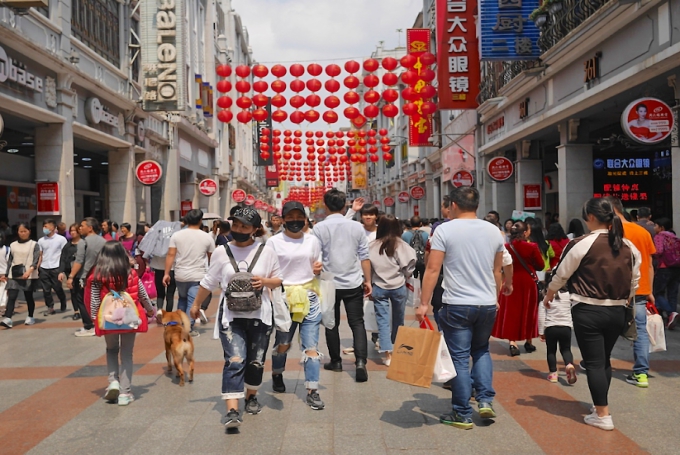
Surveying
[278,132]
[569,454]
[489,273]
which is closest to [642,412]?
[569,454]

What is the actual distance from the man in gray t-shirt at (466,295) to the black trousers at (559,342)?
165 cm

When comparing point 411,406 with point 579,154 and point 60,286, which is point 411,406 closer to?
point 60,286

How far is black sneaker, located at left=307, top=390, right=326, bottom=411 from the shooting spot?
5.48 metres

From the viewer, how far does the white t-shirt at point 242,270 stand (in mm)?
5152

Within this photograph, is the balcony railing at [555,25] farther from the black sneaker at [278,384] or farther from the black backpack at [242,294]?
the black backpack at [242,294]

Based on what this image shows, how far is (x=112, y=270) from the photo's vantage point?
19.2ft

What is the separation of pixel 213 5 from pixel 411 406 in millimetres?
36497

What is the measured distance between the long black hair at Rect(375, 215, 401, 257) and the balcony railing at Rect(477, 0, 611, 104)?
7.44m

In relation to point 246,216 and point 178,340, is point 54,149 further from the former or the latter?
point 246,216

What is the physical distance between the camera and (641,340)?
620 centimetres

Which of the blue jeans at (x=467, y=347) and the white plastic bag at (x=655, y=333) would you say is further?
the white plastic bag at (x=655, y=333)

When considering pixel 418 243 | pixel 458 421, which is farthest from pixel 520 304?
pixel 418 243

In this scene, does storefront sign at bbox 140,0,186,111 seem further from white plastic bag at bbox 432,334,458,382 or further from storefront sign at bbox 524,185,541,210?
white plastic bag at bbox 432,334,458,382

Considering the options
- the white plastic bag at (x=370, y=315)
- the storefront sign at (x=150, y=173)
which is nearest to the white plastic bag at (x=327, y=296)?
the white plastic bag at (x=370, y=315)
